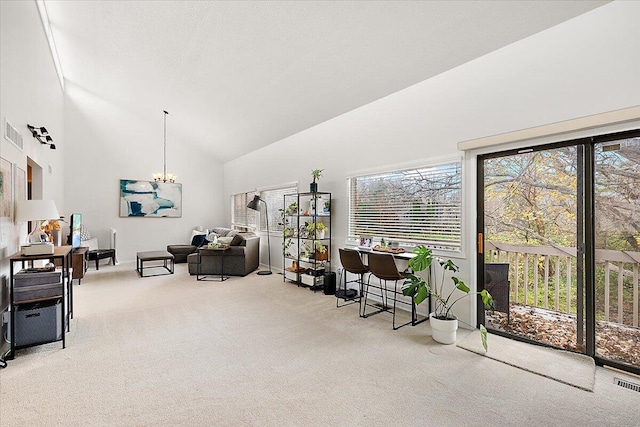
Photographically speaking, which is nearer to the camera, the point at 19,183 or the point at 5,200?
the point at 5,200

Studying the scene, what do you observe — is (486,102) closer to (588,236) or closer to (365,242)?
(588,236)

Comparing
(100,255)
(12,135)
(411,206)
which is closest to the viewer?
(12,135)

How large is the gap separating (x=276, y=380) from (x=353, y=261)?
1.86m

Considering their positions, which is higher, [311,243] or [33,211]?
[33,211]

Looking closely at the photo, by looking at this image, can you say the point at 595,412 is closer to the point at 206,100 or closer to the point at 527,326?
the point at 527,326

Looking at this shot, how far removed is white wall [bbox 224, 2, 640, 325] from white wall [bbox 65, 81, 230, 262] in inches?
170

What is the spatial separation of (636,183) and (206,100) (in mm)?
5896

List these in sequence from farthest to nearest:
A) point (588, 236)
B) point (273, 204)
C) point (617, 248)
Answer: point (273, 204) < point (588, 236) < point (617, 248)

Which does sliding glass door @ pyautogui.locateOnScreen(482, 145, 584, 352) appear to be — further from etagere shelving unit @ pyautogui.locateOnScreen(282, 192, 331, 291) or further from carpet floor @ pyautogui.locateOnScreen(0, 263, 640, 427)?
etagere shelving unit @ pyautogui.locateOnScreen(282, 192, 331, 291)

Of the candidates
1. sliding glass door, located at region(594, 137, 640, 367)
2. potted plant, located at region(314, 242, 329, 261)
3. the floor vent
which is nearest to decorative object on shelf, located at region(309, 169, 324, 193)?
potted plant, located at region(314, 242, 329, 261)

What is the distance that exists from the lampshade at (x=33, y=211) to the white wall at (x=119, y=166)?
13.5 feet

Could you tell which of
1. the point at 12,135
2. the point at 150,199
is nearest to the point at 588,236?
the point at 12,135

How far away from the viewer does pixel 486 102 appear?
3225 millimetres

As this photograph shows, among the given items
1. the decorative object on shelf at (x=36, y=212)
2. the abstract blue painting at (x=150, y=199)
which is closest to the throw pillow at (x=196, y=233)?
the abstract blue painting at (x=150, y=199)
